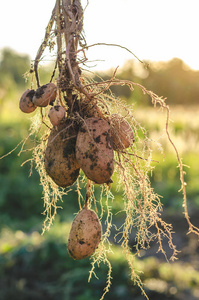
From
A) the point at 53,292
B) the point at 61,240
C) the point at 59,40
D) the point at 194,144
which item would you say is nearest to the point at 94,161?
the point at 59,40

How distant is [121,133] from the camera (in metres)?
0.92

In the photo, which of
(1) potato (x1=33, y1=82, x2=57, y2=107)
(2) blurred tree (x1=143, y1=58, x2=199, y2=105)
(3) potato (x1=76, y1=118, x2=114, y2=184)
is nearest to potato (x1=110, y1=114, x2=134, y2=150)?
(3) potato (x1=76, y1=118, x2=114, y2=184)

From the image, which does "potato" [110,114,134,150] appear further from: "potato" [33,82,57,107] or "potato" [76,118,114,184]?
"potato" [33,82,57,107]

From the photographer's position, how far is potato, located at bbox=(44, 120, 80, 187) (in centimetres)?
85

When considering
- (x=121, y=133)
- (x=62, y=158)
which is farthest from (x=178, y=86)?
(x=62, y=158)

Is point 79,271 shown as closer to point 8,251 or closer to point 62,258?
point 62,258

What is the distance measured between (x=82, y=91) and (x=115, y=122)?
146mm

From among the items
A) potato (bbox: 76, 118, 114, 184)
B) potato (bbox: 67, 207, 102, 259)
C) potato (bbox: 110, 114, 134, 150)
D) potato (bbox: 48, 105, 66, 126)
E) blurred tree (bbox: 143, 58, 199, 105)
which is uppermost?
blurred tree (bbox: 143, 58, 199, 105)

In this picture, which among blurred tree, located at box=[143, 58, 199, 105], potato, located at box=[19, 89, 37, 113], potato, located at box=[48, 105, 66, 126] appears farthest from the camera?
blurred tree, located at box=[143, 58, 199, 105]

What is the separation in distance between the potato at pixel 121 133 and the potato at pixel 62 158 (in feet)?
0.38

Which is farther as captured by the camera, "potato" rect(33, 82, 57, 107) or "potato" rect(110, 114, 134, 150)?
"potato" rect(110, 114, 134, 150)

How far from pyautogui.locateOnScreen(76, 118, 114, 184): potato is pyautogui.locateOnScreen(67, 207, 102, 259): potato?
0.43 feet

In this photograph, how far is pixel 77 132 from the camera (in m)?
0.90

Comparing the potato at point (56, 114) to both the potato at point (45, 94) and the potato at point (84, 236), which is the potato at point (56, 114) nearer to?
the potato at point (45, 94)
